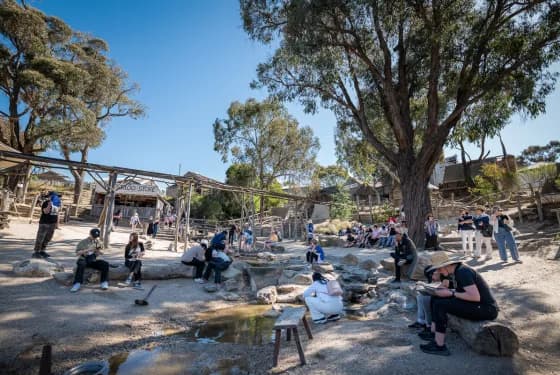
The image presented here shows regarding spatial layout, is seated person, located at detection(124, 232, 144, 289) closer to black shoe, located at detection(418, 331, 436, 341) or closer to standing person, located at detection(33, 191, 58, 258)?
Answer: standing person, located at detection(33, 191, 58, 258)

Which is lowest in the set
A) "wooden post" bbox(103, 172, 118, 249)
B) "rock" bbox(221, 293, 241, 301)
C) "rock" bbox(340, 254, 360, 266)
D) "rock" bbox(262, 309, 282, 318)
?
"rock" bbox(262, 309, 282, 318)

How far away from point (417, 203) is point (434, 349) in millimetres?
8249

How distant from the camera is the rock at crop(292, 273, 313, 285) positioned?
8.21m

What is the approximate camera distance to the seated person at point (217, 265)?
7.97m

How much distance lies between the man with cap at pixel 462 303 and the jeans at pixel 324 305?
1.88 meters

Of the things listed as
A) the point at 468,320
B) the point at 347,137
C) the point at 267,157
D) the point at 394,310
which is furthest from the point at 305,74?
the point at 267,157

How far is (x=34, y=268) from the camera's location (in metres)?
6.48

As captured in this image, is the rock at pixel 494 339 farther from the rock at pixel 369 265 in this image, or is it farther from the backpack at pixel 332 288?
the rock at pixel 369 265

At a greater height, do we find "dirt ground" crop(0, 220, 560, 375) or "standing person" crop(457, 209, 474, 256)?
"standing person" crop(457, 209, 474, 256)

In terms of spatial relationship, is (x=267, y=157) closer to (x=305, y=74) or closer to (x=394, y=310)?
(x=305, y=74)

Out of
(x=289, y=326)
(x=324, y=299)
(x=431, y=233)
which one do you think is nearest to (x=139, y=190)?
(x=431, y=233)

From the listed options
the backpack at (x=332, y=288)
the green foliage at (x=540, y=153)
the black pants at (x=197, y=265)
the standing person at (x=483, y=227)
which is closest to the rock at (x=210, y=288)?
the black pants at (x=197, y=265)

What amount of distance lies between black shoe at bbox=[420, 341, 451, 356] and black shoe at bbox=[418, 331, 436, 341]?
25cm

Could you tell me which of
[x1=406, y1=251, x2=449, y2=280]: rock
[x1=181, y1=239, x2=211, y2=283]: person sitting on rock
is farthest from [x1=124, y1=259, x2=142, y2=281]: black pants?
[x1=406, y1=251, x2=449, y2=280]: rock
